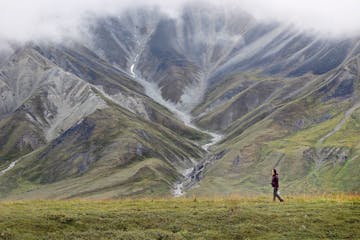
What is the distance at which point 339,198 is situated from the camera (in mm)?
42906

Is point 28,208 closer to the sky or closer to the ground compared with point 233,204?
closer to the ground

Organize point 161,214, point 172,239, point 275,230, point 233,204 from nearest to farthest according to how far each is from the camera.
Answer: point 172,239 → point 275,230 → point 161,214 → point 233,204

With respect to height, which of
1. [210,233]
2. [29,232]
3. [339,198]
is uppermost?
[339,198]

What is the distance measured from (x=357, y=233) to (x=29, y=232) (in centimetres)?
1988

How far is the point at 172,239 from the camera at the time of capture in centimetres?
3219

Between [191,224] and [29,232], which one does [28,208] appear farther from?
[191,224]

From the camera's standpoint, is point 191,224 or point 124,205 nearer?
point 191,224

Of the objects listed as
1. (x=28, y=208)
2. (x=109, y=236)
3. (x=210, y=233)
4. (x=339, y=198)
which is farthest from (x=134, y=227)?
(x=339, y=198)

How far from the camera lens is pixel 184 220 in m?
35.9

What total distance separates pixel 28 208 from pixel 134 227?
28.6 feet

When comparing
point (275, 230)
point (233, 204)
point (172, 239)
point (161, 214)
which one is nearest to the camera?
point (172, 239)

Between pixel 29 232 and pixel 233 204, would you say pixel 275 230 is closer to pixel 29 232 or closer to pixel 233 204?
pixel 233 204

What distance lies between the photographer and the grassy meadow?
108 feet

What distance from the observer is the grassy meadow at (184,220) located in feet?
108
